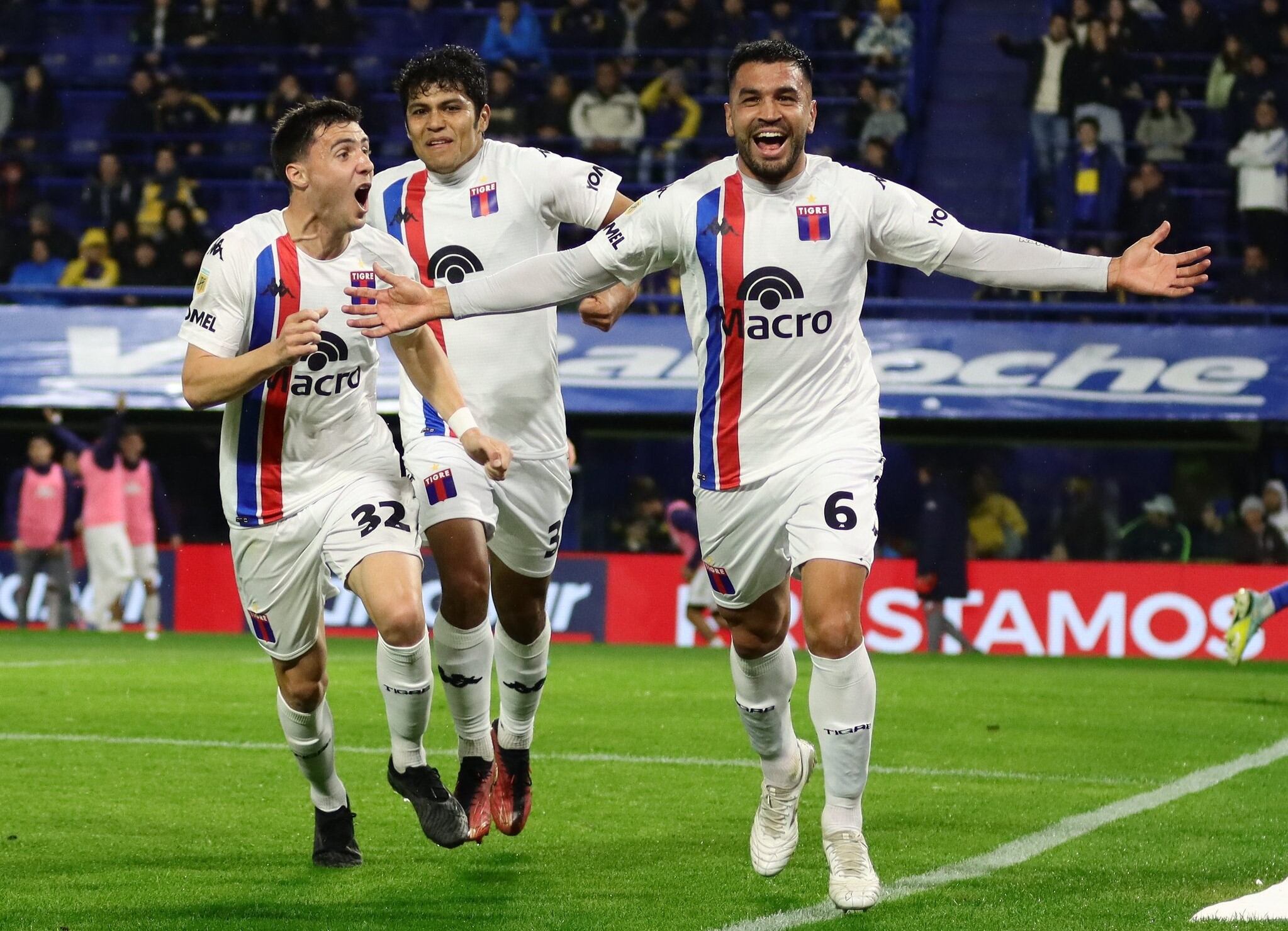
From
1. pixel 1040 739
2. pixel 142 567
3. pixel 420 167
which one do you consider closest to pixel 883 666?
pixel 1040 739

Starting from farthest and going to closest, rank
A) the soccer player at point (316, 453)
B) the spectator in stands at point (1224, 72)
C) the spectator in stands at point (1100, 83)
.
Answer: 1. the spectator in stands at point (1224, 72)
2. the spectator in stands at point (1100, 83)
3. the soccer player at point (316, 453)

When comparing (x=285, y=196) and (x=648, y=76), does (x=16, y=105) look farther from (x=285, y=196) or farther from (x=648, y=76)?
(x=648, y=76)

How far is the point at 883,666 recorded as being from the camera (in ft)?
48.6

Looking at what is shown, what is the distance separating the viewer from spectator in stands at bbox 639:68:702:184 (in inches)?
805

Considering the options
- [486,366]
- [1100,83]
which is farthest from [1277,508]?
[486,366]

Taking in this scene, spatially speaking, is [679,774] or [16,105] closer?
[679,774]

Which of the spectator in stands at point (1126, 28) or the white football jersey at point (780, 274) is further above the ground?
the spectator in stands at point (1126, 28)

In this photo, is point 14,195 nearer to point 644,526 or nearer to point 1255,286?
point 644,526

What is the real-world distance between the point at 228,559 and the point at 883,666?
6931mm

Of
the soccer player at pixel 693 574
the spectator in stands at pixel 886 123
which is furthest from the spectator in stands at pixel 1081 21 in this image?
the soccer player at pixel 693 574

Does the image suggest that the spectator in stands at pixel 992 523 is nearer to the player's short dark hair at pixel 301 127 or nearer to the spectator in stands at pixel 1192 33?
the spectator in stands at pixel 1192 33

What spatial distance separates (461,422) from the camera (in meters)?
6.20

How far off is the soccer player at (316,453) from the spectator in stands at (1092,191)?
14213mm

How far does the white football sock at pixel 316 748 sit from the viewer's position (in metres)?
6.15
